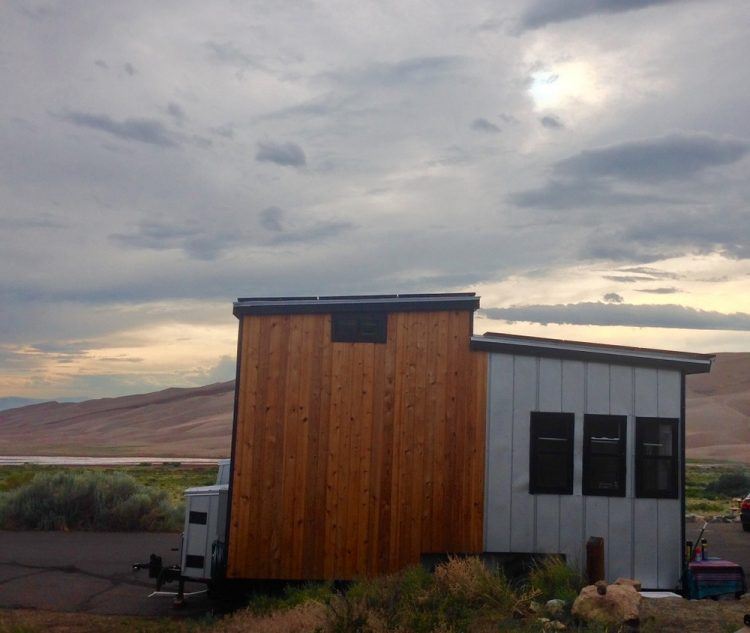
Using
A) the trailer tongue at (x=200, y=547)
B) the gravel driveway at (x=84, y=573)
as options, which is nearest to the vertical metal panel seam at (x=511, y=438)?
the trailer tongue at (x=200, y=547)

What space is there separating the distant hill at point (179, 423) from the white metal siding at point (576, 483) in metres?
73.5

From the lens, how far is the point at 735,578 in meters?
12.3

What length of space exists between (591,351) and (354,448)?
401 cm

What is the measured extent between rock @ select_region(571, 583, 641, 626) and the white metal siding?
10.4ft

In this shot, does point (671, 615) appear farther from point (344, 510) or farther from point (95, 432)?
point (95, 432)

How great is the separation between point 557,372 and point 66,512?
14820mm

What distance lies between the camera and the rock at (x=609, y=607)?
952 centimetres

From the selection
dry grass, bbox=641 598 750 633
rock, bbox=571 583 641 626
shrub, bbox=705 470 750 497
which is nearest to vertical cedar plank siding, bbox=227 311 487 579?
dry grass, bbox=641 598 750 633

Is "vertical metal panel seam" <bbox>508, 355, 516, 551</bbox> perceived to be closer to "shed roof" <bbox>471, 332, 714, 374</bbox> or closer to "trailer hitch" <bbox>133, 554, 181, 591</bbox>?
"shed roof" <bbox>471, 332, 714, 374</bbox>

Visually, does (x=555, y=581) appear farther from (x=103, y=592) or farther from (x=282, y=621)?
(x=103, y=592)

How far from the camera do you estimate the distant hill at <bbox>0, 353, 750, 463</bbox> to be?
9975cm

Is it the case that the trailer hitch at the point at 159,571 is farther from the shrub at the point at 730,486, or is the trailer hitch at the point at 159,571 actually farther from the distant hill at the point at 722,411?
the distant hill at the point at 722,411

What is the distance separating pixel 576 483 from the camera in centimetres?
1335

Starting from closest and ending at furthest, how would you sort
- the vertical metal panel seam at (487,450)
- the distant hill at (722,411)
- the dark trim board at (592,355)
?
1. the vertical metal panel seam at (487,450)
2. the dark trim board at (592,355)
3. the distant hill at (722,411)
